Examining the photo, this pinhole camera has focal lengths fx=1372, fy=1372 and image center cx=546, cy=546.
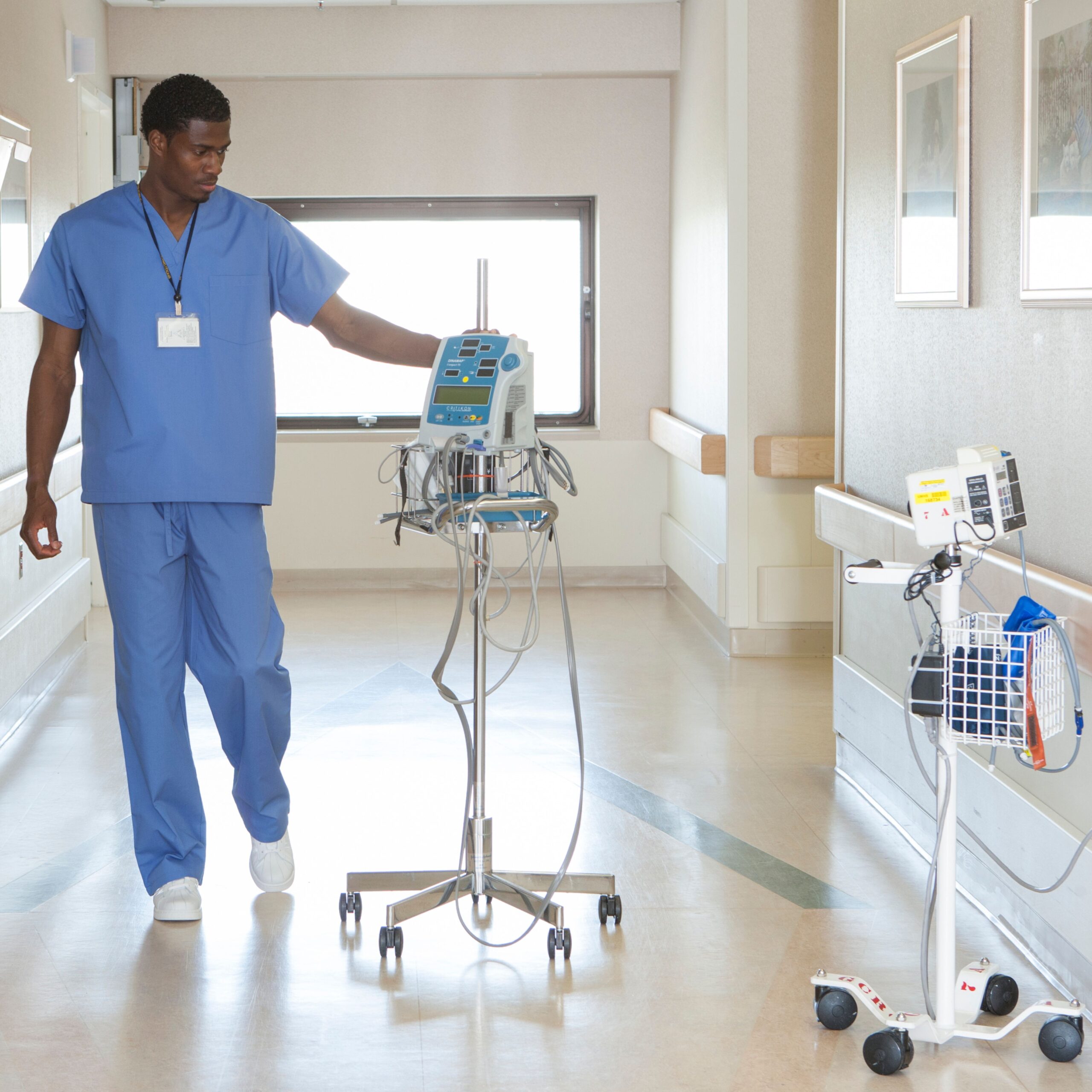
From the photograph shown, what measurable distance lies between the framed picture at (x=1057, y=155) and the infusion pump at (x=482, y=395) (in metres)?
0.96

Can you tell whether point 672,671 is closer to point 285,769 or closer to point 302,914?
point 285,769

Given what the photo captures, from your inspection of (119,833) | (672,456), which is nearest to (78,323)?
(119,833)

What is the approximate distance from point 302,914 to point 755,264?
3340mm

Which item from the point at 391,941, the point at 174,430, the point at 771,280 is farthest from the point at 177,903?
the point at 771,280

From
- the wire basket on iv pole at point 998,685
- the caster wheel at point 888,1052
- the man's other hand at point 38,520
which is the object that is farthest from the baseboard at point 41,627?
the wire basket on iv pole at point 998,685

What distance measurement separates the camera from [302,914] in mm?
2807

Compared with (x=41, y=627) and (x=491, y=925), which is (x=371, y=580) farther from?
(x=491, y=925)

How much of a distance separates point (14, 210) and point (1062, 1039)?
155 inches

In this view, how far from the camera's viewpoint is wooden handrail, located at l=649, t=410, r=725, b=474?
215 inches

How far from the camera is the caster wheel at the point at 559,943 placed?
8.41 ft

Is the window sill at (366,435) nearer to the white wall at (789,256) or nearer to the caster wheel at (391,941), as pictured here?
the white wall at (789,256)

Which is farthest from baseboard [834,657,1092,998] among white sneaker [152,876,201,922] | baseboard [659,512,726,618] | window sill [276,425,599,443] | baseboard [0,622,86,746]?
window sill [276,425,599,443]

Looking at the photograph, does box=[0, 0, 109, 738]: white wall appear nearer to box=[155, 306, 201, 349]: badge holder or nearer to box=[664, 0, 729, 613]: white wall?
box=[155, 306, 201, 349]: badge holder

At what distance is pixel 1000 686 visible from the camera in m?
2.02
